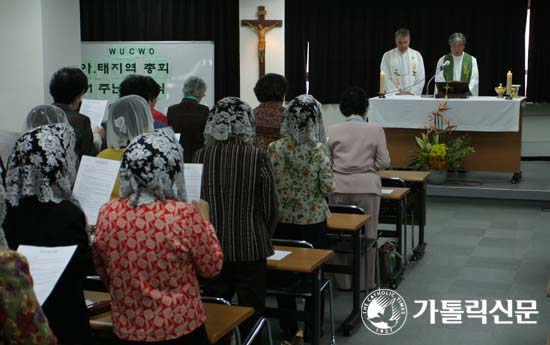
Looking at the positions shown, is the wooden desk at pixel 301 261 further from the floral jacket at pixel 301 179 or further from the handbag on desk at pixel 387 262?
the handbag on desk at pixel 387 262

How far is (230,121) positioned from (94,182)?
2.21 ft

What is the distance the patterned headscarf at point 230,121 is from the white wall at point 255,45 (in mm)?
6971

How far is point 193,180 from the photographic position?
3238 mm

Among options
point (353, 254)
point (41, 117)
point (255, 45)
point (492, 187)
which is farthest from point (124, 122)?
point (255, 45)

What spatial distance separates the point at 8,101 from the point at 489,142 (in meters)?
5.39

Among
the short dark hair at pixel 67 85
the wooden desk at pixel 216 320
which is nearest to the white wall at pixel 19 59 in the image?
the short dark hair at pixel 67 85

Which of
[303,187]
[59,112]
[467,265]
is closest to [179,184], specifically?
[59,112]

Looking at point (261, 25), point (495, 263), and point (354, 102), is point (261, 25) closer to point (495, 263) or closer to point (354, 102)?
point (495, 263)

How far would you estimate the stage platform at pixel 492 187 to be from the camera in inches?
345

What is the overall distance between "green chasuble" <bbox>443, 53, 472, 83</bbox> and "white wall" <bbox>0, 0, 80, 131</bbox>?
4.84 m

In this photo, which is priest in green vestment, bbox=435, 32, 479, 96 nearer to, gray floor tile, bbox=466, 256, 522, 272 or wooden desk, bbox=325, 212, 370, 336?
gray floor tile, bbox=466, 256, 522, 272

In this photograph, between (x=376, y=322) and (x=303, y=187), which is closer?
(x=303, y=187)

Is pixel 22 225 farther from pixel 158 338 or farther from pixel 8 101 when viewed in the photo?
pixel 8 101

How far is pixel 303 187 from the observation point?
436cm
